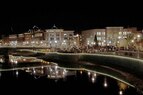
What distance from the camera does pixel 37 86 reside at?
115 ft

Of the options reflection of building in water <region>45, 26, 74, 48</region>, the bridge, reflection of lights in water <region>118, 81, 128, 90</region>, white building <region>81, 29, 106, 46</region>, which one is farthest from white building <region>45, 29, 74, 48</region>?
reflection of lights in water <region>118, 81, 128, 90</region>

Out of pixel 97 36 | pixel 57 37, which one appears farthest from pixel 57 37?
pixel 97 36

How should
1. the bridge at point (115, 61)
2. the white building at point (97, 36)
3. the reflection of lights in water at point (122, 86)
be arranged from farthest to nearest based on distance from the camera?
the white building at point (97, 36) < the bridge at point (115, 61) < the reflection of lights in water at point (122, 86)

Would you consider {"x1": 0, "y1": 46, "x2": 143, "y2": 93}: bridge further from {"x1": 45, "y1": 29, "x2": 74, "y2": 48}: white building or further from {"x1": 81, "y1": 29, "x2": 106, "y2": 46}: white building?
{"x1": 45, "y1": 29, "x2": 74, "y2": 48}: white building

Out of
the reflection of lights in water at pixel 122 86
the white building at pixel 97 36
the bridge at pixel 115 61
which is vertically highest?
the white building at pixel 97 36

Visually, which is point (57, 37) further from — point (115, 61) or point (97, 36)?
point (115, 61)

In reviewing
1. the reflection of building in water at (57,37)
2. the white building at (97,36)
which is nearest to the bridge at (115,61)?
the white building at (97,36)

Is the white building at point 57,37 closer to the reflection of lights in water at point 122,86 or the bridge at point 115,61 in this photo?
the bridge at point 115,61

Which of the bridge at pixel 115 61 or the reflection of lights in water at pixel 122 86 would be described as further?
the bridge at pixel 115 61

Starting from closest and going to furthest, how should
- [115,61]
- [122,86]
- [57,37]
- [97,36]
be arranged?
[122,86]
[115,61]
[97,36]
[57,37]

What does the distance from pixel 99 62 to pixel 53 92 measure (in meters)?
21.6

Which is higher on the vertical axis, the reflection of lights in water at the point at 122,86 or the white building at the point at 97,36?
the white building at the point at 97,36

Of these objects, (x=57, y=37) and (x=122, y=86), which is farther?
(x=57, y=37)

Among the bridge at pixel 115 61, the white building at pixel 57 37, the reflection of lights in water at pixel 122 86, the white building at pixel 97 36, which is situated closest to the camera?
the reflection of lights in water at pixel 122 86
